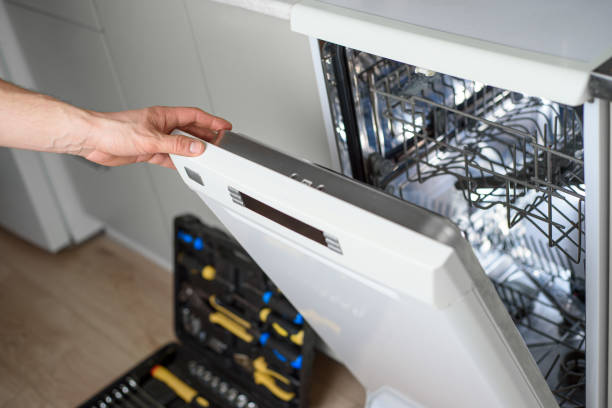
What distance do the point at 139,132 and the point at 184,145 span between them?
0.44 ft

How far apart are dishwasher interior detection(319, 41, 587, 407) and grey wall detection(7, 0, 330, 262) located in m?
0.09

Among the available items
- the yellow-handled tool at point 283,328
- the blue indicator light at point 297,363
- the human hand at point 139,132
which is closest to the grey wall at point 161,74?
the human hand at point 139,132

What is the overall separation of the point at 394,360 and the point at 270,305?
50 centimetres

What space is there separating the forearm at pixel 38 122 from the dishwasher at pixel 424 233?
247 millimetres

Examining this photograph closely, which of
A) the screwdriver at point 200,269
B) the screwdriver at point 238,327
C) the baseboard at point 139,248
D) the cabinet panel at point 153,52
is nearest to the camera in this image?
the cabinet panel at point 153,52

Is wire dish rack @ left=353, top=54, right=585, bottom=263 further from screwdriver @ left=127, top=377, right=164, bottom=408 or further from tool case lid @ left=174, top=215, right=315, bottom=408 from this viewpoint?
screwdriver @ left=127, top=377, right=164, bottom=408

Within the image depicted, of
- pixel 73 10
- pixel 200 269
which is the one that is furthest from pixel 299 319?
pixel 73 10

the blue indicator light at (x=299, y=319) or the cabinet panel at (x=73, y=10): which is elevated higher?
the cabinet panel at (x=73, y=10)

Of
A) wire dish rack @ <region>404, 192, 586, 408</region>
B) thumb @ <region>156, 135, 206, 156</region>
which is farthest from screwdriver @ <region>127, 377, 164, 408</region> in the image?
thumb @ <region>156, 135, 206, 156</region>

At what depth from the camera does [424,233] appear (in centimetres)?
65

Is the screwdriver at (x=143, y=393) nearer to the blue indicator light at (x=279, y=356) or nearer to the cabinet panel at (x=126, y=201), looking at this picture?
the blue indicator light at (x=279, y=356)

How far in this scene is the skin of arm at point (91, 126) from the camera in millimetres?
934

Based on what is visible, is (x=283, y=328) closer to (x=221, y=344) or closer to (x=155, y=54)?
(x=221, y=344)

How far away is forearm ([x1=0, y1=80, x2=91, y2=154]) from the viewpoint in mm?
972
